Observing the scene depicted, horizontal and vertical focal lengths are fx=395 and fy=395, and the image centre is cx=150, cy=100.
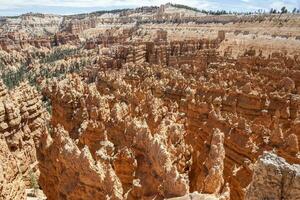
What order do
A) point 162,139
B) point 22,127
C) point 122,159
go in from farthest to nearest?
point 22,127
point 162,139
point 122,159

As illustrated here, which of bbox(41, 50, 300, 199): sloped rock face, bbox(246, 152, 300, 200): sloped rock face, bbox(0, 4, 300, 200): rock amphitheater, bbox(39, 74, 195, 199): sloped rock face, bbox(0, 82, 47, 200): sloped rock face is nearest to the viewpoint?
bbox(246, 152, 300, 200): sloped rock face

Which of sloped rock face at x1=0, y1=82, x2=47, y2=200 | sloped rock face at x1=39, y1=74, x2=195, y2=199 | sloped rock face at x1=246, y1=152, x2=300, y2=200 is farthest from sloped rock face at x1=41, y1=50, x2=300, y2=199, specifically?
sloped rock face at x1=246, y1=152, x2=300, y2=200

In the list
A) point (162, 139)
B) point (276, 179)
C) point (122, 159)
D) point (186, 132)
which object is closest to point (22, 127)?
point (186, 132)

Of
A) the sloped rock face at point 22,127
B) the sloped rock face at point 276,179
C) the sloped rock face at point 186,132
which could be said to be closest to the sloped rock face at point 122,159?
the sloped rock face at point 186,132

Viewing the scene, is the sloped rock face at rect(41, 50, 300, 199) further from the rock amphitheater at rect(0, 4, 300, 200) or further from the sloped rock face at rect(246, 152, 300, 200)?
the sloped rock face at rect(246, 152, 300, 200)

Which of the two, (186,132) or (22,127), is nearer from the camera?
(186,132)

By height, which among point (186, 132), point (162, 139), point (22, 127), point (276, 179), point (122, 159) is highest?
point (276, 179)

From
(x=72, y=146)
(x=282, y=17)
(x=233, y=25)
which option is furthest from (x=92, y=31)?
(x=72, y=146)

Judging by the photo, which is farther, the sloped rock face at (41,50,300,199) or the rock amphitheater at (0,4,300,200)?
the sloped rock face at (41,50,300,199)

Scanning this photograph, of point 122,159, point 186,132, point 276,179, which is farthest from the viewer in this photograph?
point 186,132

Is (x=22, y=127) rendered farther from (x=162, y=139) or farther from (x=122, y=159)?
(x=162, y=139)
